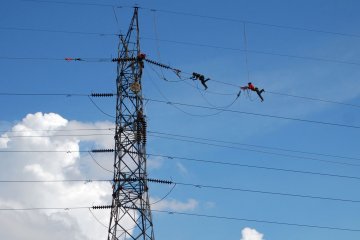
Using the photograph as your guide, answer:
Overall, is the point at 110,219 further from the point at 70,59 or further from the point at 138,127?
the point at 70,59

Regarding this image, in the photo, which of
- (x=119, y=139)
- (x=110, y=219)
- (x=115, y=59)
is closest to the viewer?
(x=110, y=219)

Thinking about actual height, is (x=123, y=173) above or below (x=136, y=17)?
below

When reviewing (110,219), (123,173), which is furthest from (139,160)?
(110,219)

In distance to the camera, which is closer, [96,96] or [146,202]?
[146,202]

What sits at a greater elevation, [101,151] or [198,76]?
[198,76]

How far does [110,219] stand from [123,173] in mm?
3944

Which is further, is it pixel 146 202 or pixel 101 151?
pixel 101 151

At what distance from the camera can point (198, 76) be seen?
51000 mm

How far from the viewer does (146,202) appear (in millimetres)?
46500

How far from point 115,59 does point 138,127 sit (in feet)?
24.4

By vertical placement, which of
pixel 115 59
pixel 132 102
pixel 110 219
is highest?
pixel 115 59

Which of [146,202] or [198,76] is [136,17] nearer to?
[198,76]

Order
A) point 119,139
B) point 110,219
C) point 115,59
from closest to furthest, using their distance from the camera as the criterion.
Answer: point 110,219, point 119,139, point 115,59

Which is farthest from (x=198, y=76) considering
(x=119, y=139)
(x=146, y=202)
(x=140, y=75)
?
(x=146, y=202)
